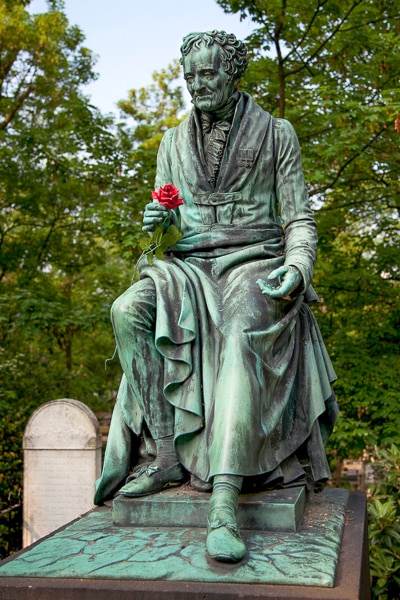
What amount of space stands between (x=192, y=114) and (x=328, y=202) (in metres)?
6.52

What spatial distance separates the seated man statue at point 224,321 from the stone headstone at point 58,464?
4585 millimetres

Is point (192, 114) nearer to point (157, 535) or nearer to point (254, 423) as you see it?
point (254, 423)

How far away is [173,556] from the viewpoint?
2.96 m

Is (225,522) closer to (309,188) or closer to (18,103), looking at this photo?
(309,188)

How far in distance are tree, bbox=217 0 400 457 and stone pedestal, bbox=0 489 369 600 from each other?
14.8 feet

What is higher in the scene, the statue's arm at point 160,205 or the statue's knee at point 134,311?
the statue's arm at point 160,205

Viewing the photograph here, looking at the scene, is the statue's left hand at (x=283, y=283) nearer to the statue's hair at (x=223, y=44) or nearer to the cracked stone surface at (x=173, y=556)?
the cracked stone surface at (x=173, y=556)

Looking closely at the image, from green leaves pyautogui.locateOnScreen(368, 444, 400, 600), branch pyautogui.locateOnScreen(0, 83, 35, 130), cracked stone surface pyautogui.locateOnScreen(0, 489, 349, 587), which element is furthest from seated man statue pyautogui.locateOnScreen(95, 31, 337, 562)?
branch pyautogui.locateOnScreen(0, 83, 35, 130)

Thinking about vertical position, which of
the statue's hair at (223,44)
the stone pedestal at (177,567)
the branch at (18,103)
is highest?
the branch at (18,103)

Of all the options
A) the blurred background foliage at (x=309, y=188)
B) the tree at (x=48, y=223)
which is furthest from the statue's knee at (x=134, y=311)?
the tree at (x=48, y=223)

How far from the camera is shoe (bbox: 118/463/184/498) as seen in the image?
3498 millimetres

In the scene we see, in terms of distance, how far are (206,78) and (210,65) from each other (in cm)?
7

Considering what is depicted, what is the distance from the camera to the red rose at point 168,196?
3.91 m

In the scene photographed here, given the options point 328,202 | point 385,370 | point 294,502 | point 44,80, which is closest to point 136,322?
point 294,502
